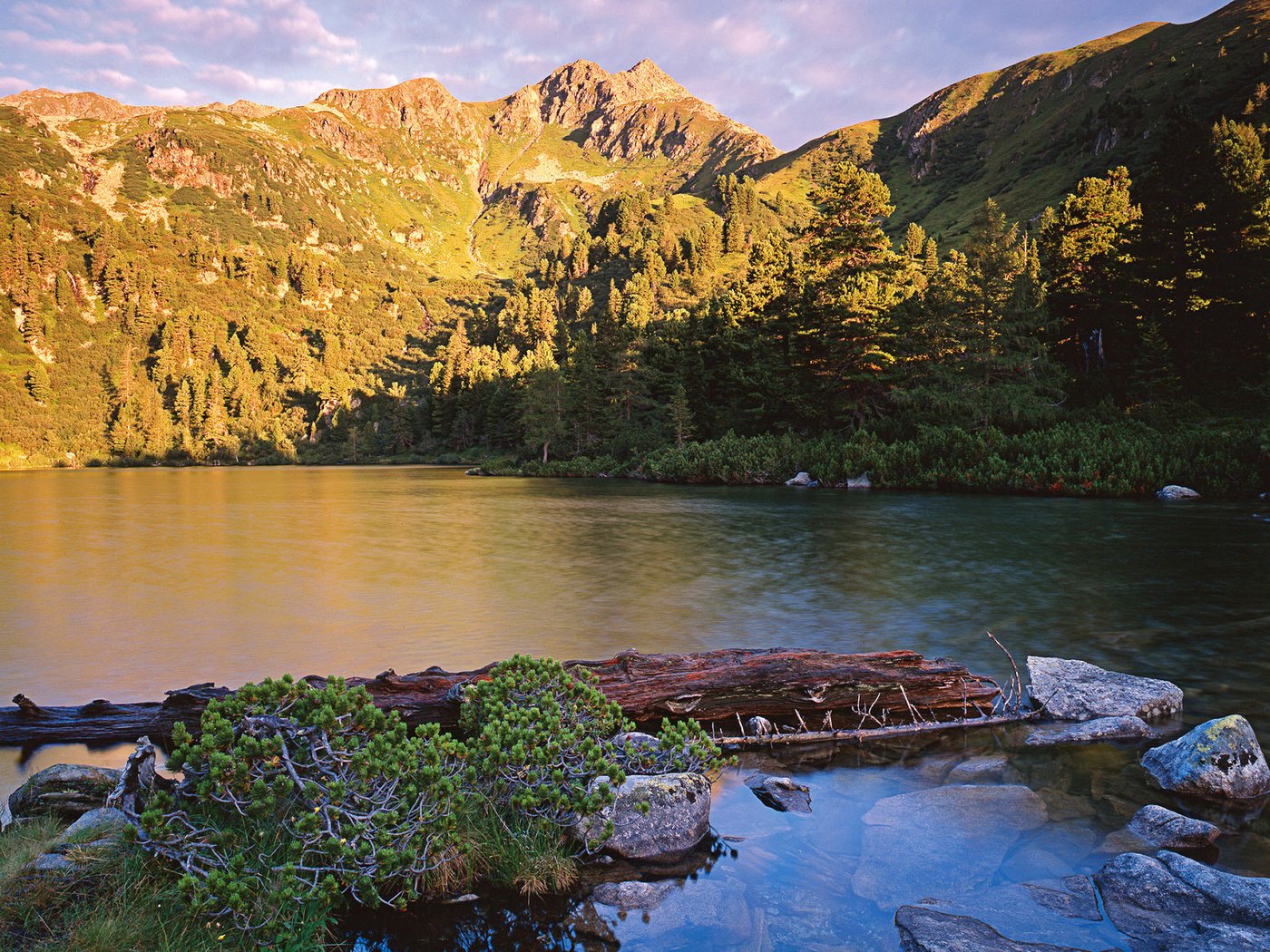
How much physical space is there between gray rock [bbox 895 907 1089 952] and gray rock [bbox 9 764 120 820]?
7.12 m

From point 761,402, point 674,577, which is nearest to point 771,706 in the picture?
point 674,577

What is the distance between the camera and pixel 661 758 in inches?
280

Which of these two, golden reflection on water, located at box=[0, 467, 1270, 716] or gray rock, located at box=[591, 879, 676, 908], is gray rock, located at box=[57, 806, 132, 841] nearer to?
gray rock, located at box=[591, 879, 676, 908]

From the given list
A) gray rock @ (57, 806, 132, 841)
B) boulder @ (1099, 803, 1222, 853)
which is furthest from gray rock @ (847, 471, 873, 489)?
gray rock @ (57, 806, 132, 841)

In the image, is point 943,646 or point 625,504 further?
point 625,504

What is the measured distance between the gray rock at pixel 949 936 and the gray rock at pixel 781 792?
180 centimetres

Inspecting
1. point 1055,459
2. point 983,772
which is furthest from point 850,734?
point 1055,459

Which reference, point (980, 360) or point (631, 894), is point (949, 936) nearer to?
point (631, 894)

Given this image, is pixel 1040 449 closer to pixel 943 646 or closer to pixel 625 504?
pixel 625 504

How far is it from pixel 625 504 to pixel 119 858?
1609 inches

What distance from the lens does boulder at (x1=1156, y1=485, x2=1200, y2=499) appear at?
35.5m

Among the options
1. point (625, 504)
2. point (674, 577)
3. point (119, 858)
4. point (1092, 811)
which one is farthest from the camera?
point (625, 504)

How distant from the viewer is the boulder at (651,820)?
20.5ft

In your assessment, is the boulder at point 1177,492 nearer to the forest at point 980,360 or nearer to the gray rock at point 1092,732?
the forest at point 980,360
